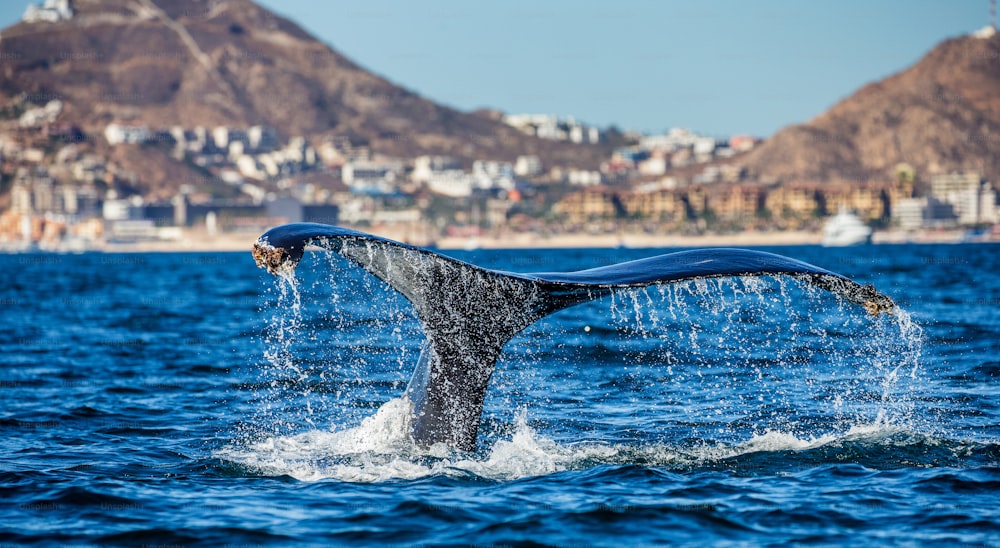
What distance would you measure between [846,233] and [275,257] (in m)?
130

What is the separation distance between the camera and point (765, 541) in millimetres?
6891

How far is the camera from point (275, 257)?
21.3 ft

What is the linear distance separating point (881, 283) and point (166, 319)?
18275 mm

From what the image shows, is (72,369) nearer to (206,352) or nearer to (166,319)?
(206,352)

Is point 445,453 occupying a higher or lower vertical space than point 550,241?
higher

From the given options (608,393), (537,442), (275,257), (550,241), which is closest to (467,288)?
(275,257)

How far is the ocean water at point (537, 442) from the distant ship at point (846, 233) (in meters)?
115

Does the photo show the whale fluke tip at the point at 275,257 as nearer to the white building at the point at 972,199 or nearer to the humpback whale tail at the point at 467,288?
the humpback whale tail at the point at 467,288

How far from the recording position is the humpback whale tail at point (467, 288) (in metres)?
6.96

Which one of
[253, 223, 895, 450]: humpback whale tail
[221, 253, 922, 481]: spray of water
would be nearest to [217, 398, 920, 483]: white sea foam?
[221, 253, 922, 481]: spray of water

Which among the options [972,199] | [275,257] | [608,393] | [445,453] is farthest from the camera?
[972,199]

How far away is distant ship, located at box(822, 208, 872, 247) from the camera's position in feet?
427

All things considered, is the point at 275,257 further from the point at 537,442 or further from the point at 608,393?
the point at 608,393

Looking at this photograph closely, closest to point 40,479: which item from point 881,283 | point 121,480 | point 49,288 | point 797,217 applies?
point 121,480
